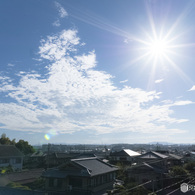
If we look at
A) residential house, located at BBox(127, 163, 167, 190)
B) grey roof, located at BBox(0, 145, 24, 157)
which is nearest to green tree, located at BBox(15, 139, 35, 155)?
grey roof, located at BBox(0, 145, 24, 157)

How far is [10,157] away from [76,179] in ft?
108

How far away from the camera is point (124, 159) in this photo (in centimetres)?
6266

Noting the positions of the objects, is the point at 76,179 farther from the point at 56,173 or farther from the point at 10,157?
the point at 10,157

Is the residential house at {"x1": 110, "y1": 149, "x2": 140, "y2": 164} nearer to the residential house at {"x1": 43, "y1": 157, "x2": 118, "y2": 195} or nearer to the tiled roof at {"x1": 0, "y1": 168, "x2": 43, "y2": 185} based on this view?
the tiled roof at {"x1": 0, "y1": 168, "x2": 43, "y2": 185}

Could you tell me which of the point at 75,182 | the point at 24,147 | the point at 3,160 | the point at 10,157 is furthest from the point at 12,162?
the point at 75,182

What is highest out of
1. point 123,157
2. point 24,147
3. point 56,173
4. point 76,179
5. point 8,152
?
point 8,152

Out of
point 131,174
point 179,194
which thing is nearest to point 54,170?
point 131,174

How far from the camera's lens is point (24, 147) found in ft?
252

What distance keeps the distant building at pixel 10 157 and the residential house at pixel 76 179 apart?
90.2 ft

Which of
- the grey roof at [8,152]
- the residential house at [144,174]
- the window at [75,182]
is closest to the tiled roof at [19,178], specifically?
the window at [75,182]

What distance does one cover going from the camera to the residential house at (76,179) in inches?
993

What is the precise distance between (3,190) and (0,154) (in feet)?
103

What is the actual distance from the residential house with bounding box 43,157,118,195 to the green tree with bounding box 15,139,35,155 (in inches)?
2123

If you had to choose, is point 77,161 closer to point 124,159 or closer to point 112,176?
point 112,176
